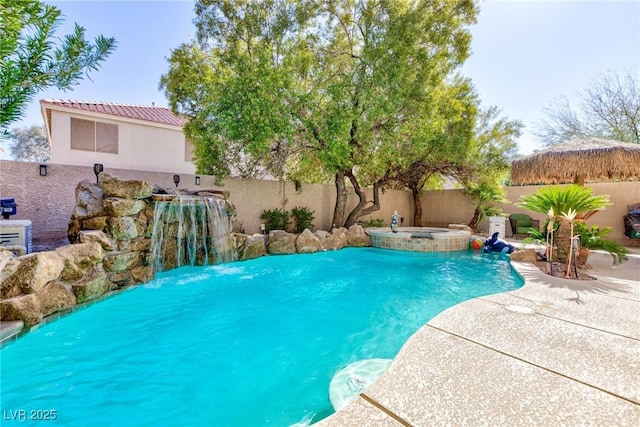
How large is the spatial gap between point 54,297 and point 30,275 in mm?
469

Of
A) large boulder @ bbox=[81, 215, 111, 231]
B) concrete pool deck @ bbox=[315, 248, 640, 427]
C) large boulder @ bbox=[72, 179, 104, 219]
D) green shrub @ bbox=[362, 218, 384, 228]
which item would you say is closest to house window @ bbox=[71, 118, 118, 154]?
large boulder @ bbox=[72, 179, 104, 219]

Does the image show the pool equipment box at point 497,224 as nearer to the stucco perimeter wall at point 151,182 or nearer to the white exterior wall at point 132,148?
the stucco perimeter wall at point 151,182

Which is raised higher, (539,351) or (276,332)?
(539,351)

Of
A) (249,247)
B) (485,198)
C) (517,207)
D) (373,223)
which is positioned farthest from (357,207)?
(517,207)

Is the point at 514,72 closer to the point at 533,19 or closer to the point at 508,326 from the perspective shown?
the point at 533,19

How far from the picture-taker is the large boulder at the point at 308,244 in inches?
364

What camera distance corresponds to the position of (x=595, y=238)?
5.47 m

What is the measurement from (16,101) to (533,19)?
481 inches

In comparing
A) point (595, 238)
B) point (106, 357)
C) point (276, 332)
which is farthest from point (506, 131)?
point (106, 357)

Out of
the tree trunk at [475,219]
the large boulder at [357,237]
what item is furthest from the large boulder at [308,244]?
the tree trunk at [475,219]

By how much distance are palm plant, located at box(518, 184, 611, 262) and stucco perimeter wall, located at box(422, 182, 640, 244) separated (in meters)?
1.89

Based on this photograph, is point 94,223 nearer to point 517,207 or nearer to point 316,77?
point 316,77

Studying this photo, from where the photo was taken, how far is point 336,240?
10.1 m

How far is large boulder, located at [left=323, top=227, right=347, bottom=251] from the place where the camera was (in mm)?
9852
